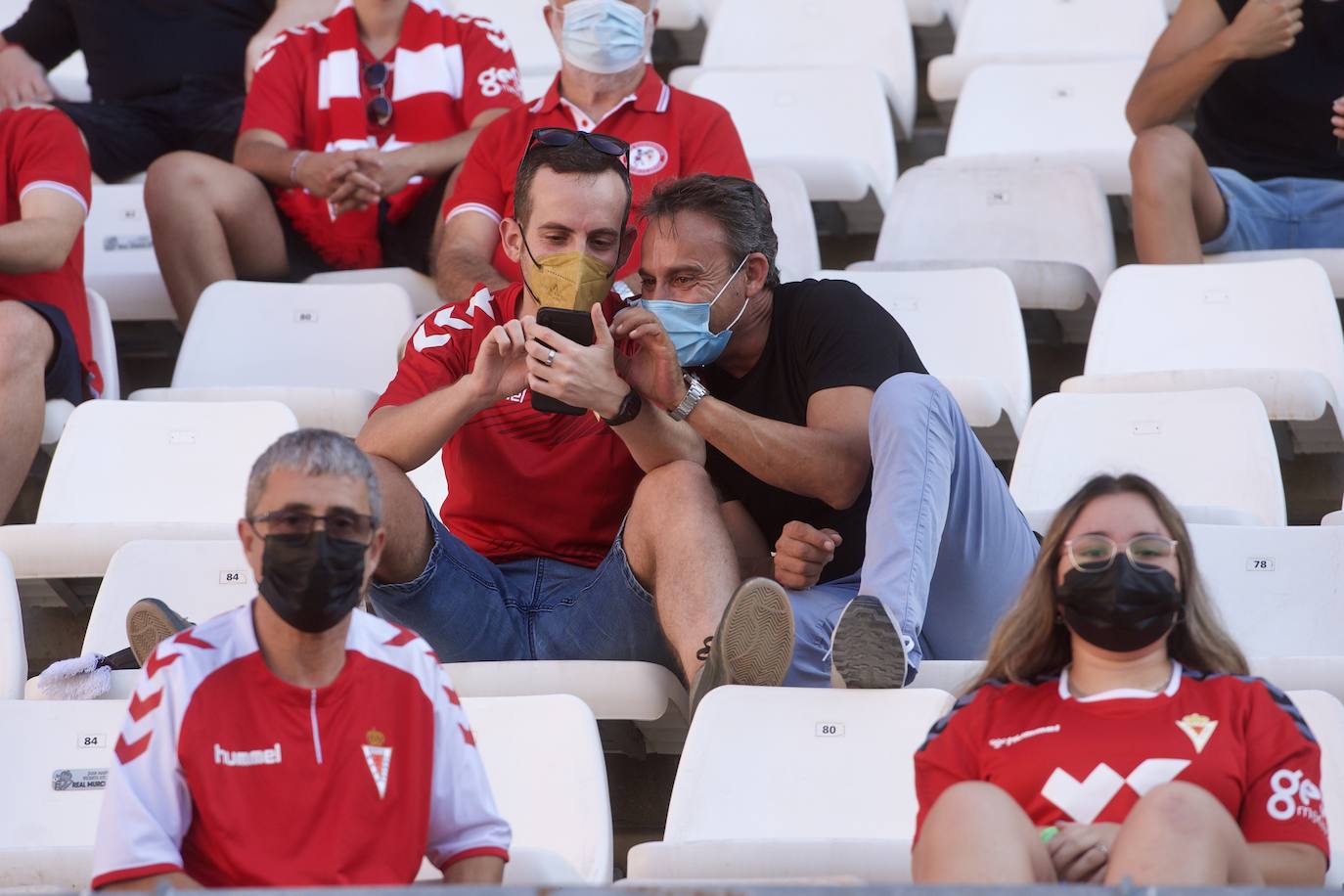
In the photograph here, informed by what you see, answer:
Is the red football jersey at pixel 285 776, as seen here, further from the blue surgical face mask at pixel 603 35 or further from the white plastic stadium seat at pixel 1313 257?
the white plastic stadium seat at pixel 1313 257

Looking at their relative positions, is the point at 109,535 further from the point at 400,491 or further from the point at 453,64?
the point at 453,64

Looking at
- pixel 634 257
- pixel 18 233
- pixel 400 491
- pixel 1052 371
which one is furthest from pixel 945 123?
pixel 400 491

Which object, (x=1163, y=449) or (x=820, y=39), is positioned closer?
(x=1163, y=449)

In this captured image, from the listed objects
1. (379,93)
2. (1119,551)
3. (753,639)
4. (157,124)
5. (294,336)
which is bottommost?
(753,639)

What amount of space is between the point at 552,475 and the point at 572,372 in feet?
1.08

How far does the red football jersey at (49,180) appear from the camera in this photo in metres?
3.72

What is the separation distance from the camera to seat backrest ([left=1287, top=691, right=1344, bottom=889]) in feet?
7.16

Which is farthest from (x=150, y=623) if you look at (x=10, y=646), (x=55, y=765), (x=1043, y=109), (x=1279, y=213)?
(x=1043, y=109)

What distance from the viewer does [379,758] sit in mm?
1856

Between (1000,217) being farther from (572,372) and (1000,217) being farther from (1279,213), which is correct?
(572,372)

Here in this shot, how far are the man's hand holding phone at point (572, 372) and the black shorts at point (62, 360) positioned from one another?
1369 millimetres

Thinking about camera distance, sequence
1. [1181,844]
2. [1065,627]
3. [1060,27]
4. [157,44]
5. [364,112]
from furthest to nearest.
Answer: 1. [1060,27]
2. [157,44]
3. [364,112]
4. [1065,627]
5. [1181,844]

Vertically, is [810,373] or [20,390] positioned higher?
[810,373]

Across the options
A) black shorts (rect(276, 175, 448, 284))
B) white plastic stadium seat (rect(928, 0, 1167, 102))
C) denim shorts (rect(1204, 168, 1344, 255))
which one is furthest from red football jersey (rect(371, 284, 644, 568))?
white plastic stadium seat (rect(928, 0, 1167, 102))
